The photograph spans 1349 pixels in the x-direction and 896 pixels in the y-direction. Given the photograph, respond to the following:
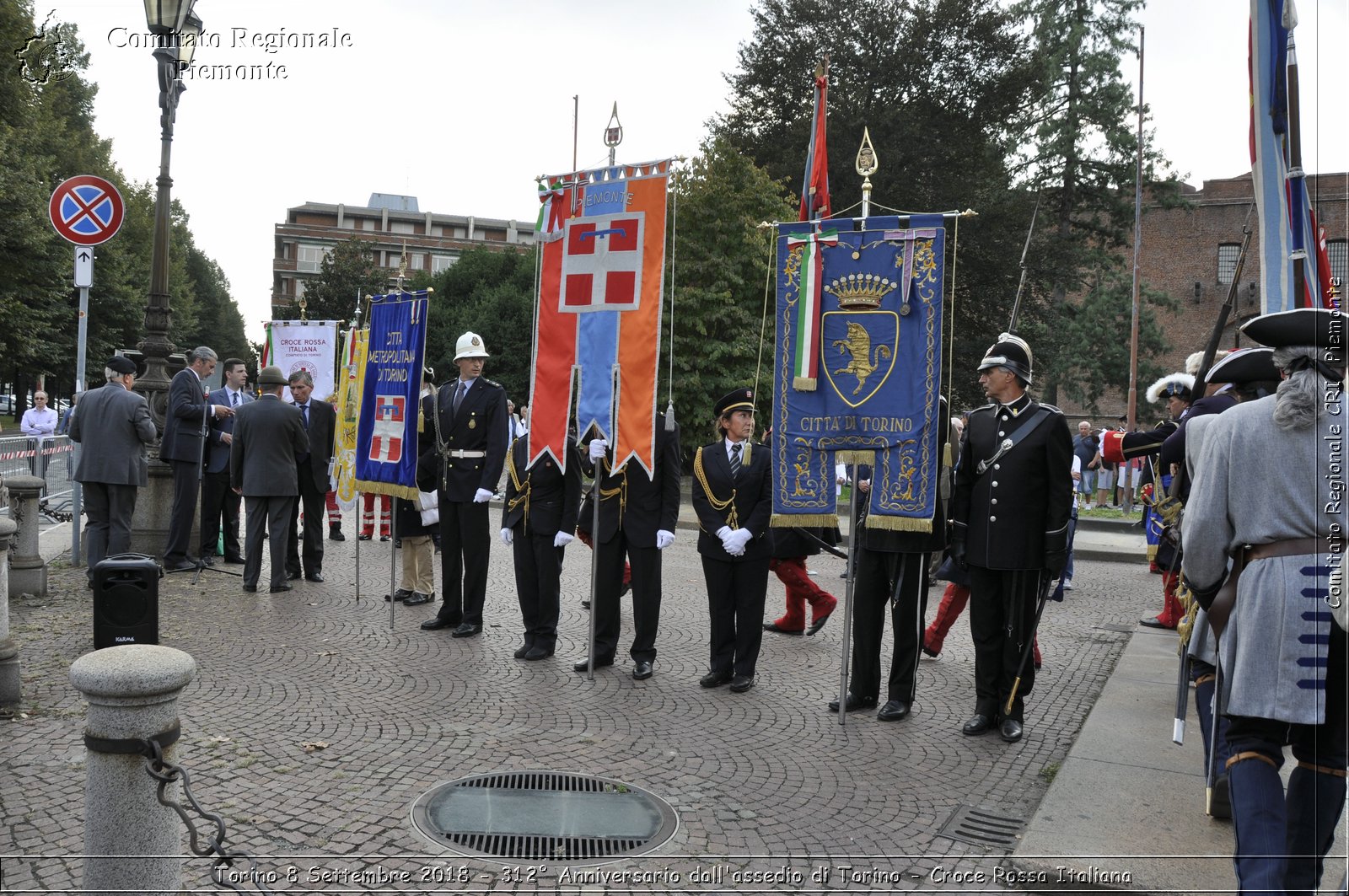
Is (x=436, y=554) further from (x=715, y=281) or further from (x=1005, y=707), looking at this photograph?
(x=715, y=281)

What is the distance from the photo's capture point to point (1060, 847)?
3947 millimetres

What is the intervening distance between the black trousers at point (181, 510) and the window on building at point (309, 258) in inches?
3260

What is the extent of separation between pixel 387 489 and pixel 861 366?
4751 mm

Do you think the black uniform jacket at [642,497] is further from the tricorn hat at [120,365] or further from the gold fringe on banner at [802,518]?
the tricorn hat at [120,365]

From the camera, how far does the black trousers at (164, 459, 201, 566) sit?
32.8 feet

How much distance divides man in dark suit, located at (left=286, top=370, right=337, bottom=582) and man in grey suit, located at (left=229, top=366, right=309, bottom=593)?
336 millimetres

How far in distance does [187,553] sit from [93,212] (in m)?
3.61

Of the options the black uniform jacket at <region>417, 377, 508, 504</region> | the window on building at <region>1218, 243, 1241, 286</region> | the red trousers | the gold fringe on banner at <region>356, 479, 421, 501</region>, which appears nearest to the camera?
the black uniform jacket at <region>417, 377, 508, 504</region>

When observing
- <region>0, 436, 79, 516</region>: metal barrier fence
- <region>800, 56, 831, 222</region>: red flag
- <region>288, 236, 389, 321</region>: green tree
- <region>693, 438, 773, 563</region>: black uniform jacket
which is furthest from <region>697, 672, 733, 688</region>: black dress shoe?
<region>288, 236, 389, 321</region>: green tree

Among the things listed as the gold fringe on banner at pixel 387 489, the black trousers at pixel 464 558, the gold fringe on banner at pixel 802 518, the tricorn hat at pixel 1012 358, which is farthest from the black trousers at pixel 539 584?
the tricorn hat at pixel 1012 358

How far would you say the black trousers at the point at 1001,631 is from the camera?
5.70 m

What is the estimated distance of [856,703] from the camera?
6227 millimetres

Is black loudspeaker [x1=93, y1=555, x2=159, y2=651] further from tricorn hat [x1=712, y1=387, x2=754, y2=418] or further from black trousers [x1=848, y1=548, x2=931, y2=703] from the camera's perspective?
black trousers [x1=848, y1=548, x2=931, y2=703]

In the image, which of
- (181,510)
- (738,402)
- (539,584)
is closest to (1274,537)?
(738,402)
